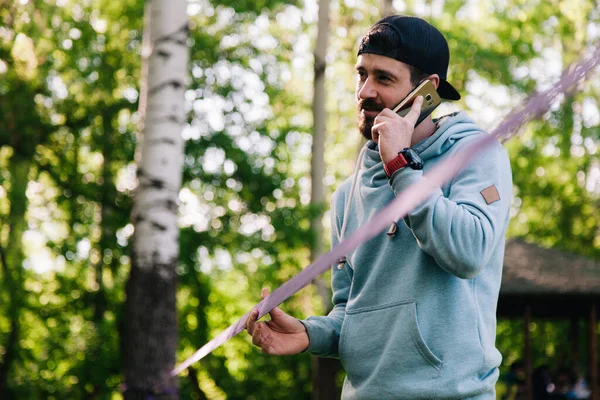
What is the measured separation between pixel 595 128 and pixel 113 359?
561 inches

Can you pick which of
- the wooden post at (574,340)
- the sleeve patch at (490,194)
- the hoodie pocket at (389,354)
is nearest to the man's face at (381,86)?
the sleeve patch at (490,194)

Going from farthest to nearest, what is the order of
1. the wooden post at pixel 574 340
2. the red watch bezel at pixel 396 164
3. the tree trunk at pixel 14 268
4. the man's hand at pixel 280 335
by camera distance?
the wooden post at pixel 574 340 < the tree trunk at pixel 14 268 < the man's hand at pixel 280 335 < the red watch bezel at pixel 396 164

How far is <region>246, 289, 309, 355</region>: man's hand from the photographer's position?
8.04 ft

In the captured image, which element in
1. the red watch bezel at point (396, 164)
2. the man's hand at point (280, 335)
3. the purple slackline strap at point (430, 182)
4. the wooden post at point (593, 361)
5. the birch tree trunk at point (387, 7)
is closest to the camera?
the purple slackline strap at point (430, 182)

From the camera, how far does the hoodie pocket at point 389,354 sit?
6.95ft

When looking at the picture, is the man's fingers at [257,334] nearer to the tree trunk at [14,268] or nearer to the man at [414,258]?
the man at [414,258]

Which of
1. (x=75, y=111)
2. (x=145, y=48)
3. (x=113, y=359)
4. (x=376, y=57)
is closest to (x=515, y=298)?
(x=113, y=359)

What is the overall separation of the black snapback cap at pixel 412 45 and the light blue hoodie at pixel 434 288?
6.4 inches

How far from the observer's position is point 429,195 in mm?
2051

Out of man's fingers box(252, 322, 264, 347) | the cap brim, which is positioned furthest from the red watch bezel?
man's fingers box(252, 322, 264, 347)

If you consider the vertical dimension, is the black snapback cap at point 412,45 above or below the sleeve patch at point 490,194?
above

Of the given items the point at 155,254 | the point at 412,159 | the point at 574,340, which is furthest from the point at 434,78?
the point at 574,340

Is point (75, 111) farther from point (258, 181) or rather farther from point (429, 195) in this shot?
point (429, 195)

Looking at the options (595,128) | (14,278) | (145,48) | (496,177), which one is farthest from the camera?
(595,128)
